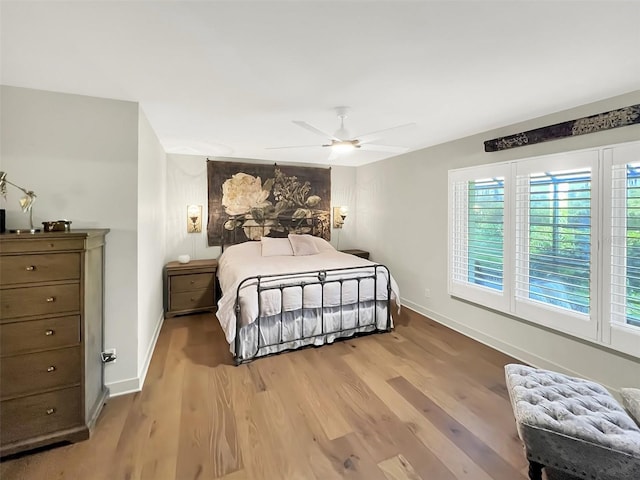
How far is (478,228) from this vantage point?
3363mm

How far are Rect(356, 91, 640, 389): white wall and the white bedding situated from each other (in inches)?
32.0

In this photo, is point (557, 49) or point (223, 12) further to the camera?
point (557, 49)

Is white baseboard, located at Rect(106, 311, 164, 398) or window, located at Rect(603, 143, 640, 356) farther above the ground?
window, located at Rect(603, 143, 640, 356)

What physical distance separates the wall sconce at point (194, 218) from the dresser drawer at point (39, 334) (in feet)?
9.59

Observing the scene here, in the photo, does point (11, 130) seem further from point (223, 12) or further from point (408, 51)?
point (408, 51)

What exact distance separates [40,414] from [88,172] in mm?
1646

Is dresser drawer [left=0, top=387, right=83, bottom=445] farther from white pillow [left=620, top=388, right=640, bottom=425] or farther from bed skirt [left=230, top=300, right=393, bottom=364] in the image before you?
white pillow [left=620, top=388, right=640, bottom=425]

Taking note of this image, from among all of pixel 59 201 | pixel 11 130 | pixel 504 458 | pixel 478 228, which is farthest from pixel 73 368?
pixel 478 228

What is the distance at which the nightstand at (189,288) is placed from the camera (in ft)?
13.1

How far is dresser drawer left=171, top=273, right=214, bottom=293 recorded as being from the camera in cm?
402

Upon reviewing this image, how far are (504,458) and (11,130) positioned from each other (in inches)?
154

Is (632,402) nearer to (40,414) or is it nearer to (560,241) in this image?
(560,241)

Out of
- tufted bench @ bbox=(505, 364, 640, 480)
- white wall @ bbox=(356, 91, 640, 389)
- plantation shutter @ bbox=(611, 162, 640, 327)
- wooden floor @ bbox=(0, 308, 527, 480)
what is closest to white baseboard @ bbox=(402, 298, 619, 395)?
white wall @ bbox=(356, 91, 640, 389)

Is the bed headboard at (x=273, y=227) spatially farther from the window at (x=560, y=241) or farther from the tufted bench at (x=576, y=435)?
the tufted bench at (x=576, y=435)
